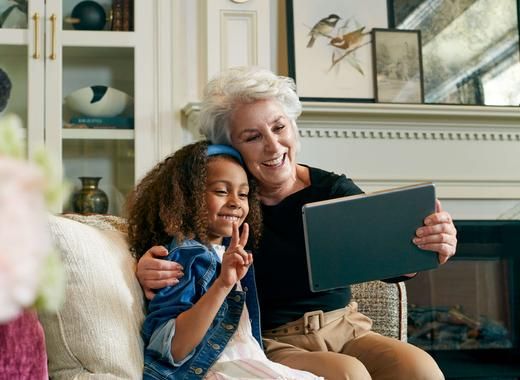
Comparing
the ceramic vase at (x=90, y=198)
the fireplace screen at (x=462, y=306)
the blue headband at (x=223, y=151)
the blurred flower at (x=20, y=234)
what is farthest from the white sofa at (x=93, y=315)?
the fireplace screen at (x=462, y=306)

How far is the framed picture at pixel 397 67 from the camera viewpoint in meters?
3.12

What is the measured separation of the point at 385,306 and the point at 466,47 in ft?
5.27

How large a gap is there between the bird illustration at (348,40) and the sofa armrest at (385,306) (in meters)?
1.34

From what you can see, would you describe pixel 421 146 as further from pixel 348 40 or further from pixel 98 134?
pixel 98 134

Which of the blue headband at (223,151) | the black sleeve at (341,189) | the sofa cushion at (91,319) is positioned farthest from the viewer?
the black sleeve at (341,189)

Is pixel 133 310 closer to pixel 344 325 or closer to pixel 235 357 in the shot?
pixel 235 357

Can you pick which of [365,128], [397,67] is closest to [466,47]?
[397,67]

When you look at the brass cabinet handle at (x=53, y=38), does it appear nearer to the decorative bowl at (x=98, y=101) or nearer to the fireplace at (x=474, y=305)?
the decorative bowl at (x=98, y=101)

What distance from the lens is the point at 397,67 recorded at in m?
3.13

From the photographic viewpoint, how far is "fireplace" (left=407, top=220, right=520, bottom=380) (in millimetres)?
3193

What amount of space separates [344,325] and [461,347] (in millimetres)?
1609

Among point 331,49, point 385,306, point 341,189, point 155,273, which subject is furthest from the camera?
point 331,49

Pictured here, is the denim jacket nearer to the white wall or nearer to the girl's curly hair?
the girl's curly hair

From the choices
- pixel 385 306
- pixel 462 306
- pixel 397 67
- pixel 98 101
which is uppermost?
pixel 397 67
